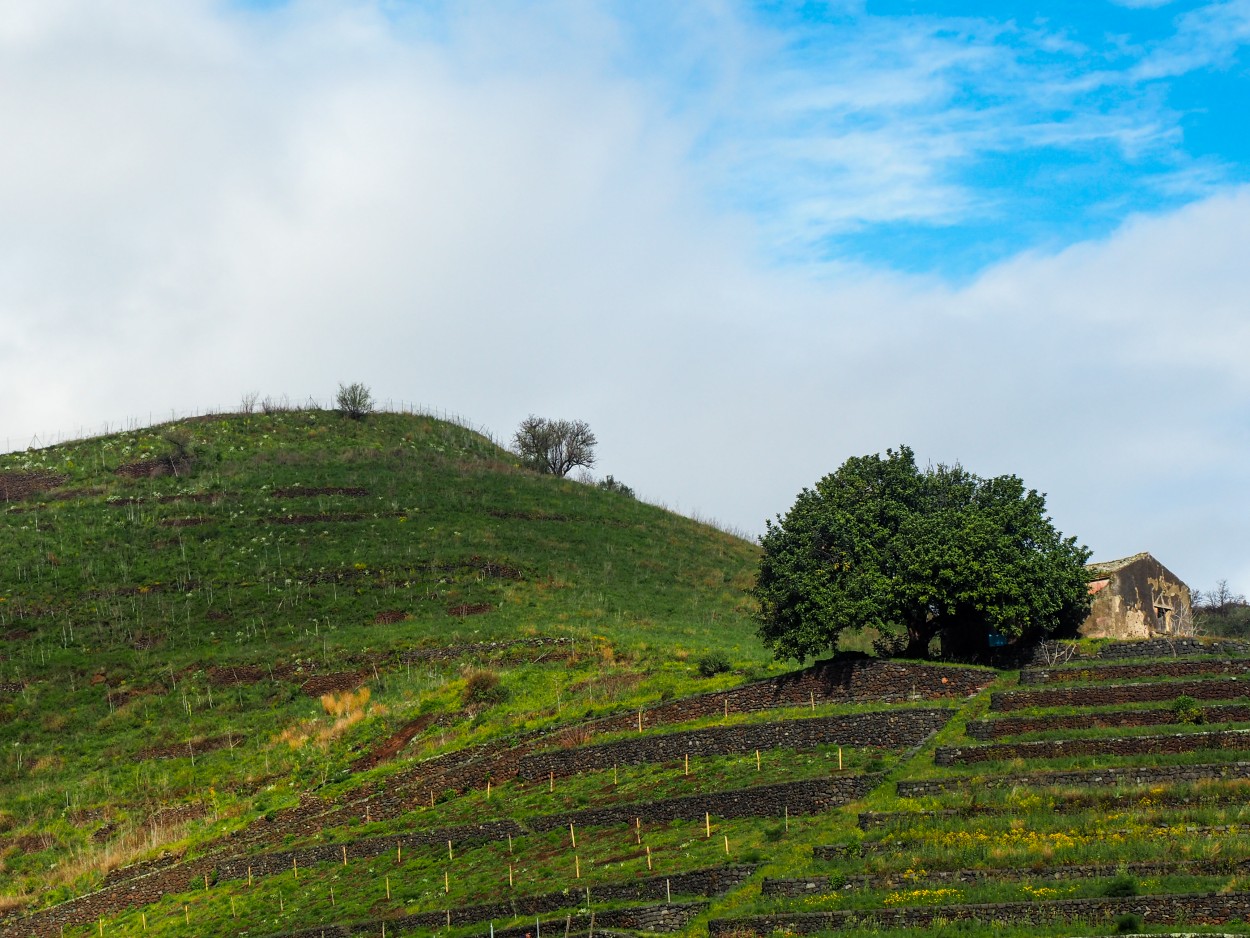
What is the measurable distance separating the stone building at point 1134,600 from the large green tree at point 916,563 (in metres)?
1.72

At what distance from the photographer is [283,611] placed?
10031cm

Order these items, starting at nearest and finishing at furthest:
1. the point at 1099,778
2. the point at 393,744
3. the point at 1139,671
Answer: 1. the point at 1099,778
2. the point at 1139,671
3. the point at 393,744

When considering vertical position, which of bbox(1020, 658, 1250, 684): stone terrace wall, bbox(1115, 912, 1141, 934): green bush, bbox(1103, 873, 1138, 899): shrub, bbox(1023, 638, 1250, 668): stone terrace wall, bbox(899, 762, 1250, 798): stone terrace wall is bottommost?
bbox(1115, 912, 1141, 934): green bush

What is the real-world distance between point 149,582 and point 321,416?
163ft

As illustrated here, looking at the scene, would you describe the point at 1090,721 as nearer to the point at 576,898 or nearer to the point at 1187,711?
the point at 1187,711

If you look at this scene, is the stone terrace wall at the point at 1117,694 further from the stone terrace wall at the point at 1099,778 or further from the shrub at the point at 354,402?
the shrub at the point at 354,402

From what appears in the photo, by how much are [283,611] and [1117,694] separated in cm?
6718

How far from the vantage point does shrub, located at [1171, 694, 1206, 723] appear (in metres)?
46.6

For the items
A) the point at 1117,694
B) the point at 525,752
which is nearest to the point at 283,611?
the point at 525,752

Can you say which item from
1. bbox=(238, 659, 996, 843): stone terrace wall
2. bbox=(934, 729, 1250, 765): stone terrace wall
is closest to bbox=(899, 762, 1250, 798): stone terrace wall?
bbox=(934, 729, 1250, 765): stone terrace wall

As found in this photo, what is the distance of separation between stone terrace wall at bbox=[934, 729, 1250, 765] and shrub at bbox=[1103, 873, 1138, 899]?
11.1 metres

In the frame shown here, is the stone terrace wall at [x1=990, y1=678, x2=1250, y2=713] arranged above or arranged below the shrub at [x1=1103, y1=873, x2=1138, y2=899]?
above

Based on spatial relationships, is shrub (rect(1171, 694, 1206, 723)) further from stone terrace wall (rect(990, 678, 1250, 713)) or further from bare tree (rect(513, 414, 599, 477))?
bare tree (rect(513, 414, 599, 477))

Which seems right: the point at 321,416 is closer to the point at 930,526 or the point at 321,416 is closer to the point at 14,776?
the point at 14,776
